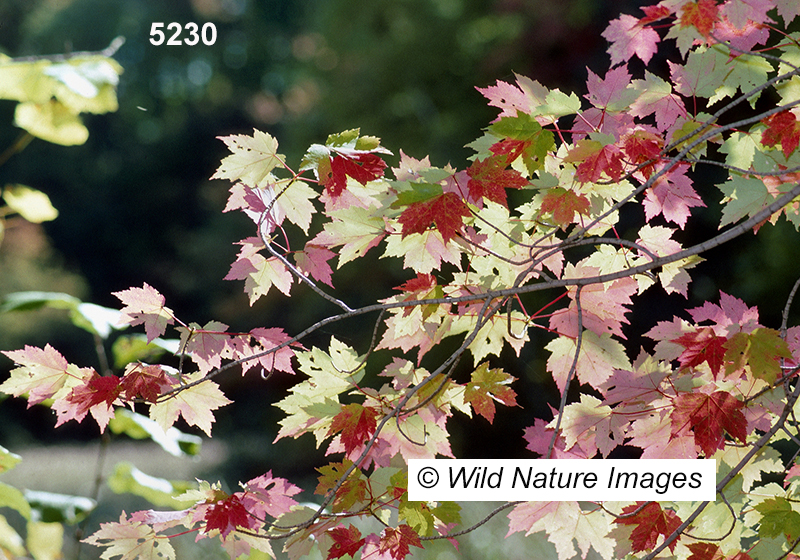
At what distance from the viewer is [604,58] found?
4.90m

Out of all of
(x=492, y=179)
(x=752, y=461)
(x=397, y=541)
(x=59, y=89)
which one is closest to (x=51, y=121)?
(x=59, y=89)

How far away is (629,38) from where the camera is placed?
969 mm

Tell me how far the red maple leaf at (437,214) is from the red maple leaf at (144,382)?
1.26ft

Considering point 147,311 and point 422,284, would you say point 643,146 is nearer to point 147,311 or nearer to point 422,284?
point 422,284

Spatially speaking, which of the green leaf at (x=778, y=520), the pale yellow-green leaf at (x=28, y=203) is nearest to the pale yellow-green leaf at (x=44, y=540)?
the pale yellow-green leaf at (x=28, y=203)

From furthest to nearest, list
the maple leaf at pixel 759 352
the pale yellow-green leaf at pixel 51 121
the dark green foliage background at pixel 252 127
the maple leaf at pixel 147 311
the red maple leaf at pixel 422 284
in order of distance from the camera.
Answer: the dark green foliage background at pixel 252 127
the pale yellow-green leaf at pixel 51 121
the red maple leaf at pixel 422 284
the maple leaf at pixel 147 311
the maple leaf at pixel 759 352

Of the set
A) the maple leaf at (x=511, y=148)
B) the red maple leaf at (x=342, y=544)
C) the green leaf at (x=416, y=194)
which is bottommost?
the red maple leaf at (x=342, y=544)

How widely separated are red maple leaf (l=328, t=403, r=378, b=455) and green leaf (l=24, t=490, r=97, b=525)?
0.84 m

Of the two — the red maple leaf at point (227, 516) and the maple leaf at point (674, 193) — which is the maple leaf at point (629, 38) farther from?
the red maple leaf at point (227, 516)

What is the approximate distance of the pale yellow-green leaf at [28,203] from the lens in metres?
1.38

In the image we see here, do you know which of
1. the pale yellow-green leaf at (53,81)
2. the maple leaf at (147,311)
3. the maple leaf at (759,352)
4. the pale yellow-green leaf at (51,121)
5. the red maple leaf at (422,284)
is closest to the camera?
the maple leaf at (759,352)

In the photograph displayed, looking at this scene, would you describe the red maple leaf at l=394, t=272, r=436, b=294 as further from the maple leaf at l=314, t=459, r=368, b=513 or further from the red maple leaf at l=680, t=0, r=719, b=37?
the red maple leaf at l=680, t=0, r=719, b=37

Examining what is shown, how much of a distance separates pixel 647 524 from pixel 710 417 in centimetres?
18

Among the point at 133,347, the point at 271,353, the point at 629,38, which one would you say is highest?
the point at 629,38
